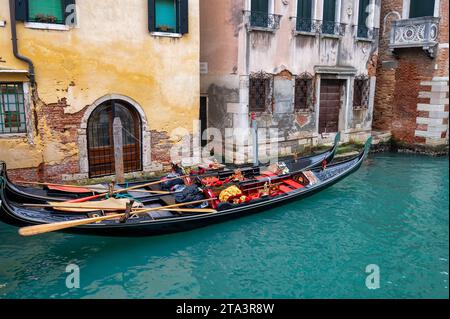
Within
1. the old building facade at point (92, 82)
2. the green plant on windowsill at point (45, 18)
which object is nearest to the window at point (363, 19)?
the old building facade at point (92, 82)

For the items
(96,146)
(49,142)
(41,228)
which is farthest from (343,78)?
(41,228)

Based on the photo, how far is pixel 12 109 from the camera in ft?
22.1

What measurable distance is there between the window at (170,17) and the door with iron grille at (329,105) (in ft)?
13.7

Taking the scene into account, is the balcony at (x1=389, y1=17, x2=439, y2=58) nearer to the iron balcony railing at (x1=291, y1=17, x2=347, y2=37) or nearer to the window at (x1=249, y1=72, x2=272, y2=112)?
the iron balcony railing at (x1=291, y1=17, x2=347, y2=37)

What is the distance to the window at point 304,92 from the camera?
390 inches

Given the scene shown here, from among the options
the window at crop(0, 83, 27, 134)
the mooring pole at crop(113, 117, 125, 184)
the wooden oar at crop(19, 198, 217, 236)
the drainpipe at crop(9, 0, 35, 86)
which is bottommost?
the wooden oar at crop(19, 198, 217, 236)

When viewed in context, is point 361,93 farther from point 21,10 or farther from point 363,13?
point 21,10

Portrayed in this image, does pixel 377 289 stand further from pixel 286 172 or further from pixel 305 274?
pixel 286 172

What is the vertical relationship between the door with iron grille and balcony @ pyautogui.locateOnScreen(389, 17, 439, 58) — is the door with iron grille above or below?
below

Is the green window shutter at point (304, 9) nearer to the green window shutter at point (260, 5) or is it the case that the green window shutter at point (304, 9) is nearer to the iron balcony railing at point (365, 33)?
the green window shutter at point (260, 5)

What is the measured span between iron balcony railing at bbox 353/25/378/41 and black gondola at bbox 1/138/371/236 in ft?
16.4

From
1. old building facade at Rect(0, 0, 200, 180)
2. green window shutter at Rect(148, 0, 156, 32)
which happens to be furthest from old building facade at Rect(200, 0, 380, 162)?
green window shutter at Rect(148, 0, 156, 32)

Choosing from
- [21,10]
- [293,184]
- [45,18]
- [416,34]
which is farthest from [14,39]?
[416,34]

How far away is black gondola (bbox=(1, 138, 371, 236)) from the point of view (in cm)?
477
